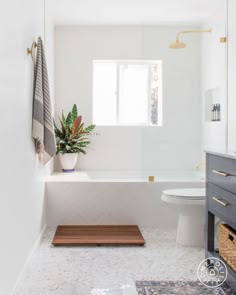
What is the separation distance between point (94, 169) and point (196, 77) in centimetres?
160

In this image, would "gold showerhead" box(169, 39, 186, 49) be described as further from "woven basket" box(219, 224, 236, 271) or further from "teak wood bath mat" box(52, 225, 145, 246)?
"woven basket" box(219, 224, 236, 271)

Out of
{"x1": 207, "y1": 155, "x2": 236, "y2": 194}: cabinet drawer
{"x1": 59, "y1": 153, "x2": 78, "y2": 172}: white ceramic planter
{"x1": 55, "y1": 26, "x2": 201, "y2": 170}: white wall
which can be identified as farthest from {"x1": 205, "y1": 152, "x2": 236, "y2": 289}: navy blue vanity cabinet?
{"x1": 59, "y1": 153, "x2": 78, "y2": 172}: white ceramic planter

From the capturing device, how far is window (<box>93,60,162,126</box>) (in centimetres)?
414

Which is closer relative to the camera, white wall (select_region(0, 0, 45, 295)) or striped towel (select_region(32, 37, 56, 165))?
white wall (select_region(0, 0, 45, 295))

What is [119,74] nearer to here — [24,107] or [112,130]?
[112,130]

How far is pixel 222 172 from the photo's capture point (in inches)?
79.9

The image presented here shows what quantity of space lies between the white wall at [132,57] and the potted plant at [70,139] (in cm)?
20

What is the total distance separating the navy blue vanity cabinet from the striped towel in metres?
1.22

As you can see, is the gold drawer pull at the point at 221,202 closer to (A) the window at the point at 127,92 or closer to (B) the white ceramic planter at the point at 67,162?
(A) the window at the point at 127,92

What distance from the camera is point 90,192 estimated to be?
11.3 feet

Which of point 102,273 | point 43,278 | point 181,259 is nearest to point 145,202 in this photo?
point 181,259

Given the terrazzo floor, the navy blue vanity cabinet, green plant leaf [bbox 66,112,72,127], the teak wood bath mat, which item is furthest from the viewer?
green plant leaf [bbox 66,112,72,127]

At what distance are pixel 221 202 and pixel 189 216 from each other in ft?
2.91
